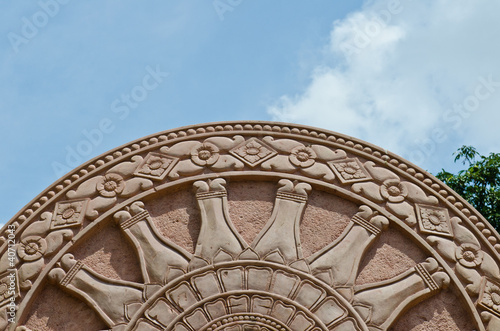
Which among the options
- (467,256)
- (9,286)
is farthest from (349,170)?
(9,286)

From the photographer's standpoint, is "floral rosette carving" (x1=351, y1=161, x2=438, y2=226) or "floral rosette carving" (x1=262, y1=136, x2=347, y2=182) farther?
"floral rosette carving" (x1=262, y1=136, x2=347, y2=182)

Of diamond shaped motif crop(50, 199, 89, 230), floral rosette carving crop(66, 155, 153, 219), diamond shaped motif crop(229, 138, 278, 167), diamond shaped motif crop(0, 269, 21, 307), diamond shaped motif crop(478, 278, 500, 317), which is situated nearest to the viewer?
diamond shaped motif crop(478, 278, 500, 317)

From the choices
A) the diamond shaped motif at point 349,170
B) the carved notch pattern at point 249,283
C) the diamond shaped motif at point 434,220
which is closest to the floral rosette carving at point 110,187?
the carved notch pattern at point 249,283

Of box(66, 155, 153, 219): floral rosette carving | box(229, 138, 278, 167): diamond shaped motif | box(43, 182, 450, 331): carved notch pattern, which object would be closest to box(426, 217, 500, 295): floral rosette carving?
box(43, 182, 450, 331): carved notch pattern

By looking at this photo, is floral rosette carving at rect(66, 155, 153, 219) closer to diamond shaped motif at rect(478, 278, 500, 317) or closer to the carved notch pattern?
the carved notch pattern

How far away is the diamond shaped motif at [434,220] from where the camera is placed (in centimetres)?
1026

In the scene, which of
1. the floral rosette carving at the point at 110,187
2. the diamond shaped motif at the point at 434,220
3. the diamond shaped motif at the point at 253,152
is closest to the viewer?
the diamond shaped motif at the point at 434,220

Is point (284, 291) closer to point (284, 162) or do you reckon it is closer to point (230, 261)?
point (230, 261)

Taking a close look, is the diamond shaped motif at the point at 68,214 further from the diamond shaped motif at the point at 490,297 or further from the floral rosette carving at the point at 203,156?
the diamond shaped motif at the point at 490,297

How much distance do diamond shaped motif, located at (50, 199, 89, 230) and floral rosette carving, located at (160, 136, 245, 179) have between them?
3.75ft

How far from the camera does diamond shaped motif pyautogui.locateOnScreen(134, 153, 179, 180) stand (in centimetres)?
1072

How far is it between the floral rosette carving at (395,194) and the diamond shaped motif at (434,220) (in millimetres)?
76

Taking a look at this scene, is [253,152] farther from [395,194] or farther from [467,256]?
[467,256]

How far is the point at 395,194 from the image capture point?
10547mm
